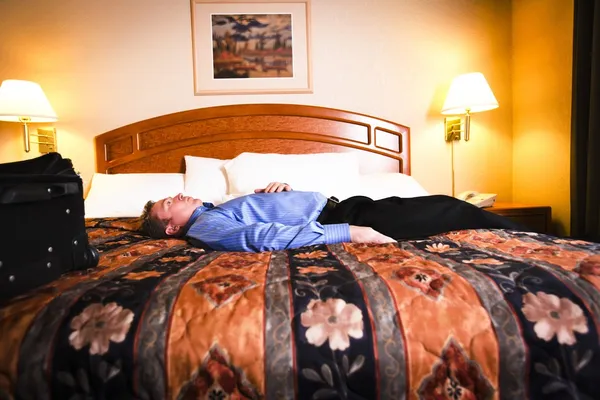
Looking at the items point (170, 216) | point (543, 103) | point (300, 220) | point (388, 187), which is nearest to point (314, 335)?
point (300, 220)

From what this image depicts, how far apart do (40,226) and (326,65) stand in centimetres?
236

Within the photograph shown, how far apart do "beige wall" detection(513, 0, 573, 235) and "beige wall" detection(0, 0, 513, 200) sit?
0.10 meters

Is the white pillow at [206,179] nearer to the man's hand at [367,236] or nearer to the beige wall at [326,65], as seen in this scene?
the beige wall at [326,65]

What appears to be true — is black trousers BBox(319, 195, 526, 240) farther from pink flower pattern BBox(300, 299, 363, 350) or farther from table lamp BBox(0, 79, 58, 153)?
table lamp BBox(0, 79, 58, 153)

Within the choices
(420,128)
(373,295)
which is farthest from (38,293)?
(420,128)

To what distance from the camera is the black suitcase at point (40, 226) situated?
2.74 feet

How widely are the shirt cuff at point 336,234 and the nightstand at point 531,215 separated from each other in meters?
1.44

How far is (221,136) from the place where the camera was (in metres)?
2.72

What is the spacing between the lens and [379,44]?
2.86 m

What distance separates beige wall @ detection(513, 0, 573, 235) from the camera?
2449 mm

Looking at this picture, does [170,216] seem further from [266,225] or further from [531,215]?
[531,215]

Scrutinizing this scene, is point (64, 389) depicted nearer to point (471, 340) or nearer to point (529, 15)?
point (471, 340)

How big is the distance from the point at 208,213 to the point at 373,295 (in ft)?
2.91

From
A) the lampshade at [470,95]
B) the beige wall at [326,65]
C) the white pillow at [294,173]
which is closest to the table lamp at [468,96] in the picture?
the lampshade at [470,95]
